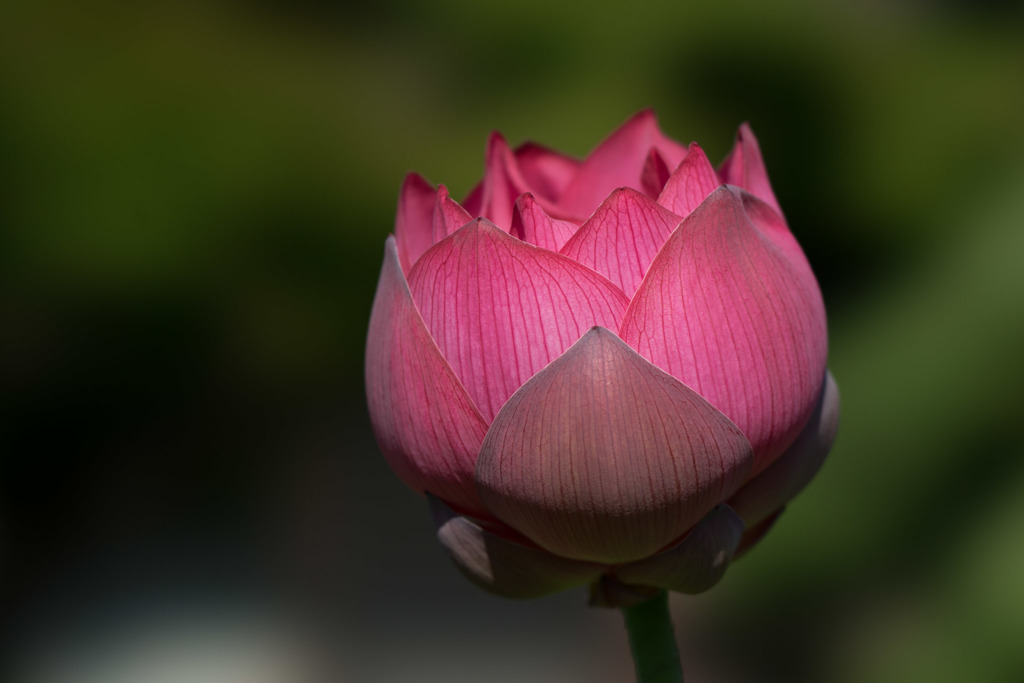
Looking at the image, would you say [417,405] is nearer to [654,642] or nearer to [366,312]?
[654,642]

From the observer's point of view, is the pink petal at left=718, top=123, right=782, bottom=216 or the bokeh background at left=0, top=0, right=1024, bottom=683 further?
the bokeh background at left=0, top=0, right=1024, bottom=683

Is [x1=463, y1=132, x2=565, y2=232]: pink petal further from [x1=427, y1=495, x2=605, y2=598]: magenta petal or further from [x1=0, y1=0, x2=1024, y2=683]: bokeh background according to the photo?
[x1=0, y1=0, x2=1024, y2=683]: bokeh background

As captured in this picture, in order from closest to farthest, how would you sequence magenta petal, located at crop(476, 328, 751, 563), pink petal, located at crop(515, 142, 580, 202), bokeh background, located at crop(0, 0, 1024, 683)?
1. magenta petal, located at crop(476, 328, 751, 563)
2. pink petal, located at crop(515, 142, 580, 202)
3. bokeh background, located at crop(0, 0, 1024, 683)

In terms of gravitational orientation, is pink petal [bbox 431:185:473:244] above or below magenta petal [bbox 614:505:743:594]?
above

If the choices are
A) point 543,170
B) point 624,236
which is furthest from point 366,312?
point 624,236

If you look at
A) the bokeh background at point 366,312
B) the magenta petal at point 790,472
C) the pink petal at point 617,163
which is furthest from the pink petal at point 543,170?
the bokeh background at point 366,312

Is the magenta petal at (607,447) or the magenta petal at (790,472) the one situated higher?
the magenta petal at (607,447)

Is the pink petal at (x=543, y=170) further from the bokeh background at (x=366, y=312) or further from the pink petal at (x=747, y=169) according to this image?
the bokeh background at (x=366, y=312)

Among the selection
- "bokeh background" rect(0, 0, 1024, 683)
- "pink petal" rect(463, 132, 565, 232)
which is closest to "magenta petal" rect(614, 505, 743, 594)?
"pink petal" rect(463, 132, 565, 232)
